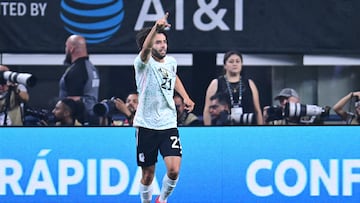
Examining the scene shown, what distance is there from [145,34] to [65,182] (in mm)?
1988

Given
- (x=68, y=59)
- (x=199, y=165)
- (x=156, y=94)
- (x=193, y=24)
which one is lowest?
(x=199, y=165)

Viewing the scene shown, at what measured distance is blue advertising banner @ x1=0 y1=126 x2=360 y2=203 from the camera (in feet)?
33.2

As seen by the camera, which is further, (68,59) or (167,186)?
(68,59)

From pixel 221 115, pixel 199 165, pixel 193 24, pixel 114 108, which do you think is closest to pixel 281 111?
pixel 221 115

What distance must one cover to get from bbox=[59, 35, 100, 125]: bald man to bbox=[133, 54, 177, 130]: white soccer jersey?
4.36 ft

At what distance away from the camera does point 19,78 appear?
10078 millimetres

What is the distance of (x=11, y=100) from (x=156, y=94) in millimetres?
2003

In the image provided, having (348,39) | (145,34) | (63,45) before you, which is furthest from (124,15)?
(348,39)

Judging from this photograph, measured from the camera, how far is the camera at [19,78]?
10078mm

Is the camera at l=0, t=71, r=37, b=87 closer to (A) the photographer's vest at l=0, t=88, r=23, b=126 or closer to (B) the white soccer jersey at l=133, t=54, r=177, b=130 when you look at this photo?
(A) the photographer's vest at l=0, t=88, r=23, b=126

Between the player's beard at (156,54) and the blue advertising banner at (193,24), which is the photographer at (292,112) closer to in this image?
the blue advertising banner at (193,24)

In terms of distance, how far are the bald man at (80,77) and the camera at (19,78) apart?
Answer: 0.29m

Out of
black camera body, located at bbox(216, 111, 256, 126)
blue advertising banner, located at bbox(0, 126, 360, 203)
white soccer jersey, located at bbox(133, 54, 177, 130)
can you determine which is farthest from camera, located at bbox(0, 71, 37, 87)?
black camera body, located at bbox(216, 111, 256, 126)

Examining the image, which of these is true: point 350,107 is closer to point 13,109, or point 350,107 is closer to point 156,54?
point 156,54
